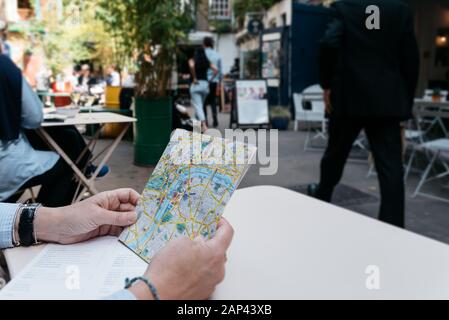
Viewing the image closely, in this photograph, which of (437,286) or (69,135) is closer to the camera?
(437,286)

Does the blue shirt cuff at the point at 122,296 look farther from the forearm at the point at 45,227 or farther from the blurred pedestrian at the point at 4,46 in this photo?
the blurred pedestrian at the point at 4,46

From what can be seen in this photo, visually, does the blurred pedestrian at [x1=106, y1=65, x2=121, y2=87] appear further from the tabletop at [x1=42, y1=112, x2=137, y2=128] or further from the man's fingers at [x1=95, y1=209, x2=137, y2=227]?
the man's fingers at [x1=95, y1=209, x2=137, y2=227]

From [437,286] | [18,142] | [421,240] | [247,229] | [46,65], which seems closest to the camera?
[437,286]

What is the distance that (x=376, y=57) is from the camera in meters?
2.89

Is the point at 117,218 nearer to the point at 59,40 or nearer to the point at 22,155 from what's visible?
the point at 22,155

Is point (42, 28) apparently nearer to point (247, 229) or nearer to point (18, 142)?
point (18, 142)

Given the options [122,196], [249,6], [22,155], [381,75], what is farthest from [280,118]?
[249,6]

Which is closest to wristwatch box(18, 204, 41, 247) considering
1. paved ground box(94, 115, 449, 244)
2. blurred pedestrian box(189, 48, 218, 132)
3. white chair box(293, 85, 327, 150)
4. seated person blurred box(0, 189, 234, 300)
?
seated person blurred box(0, 189, 234, 300)

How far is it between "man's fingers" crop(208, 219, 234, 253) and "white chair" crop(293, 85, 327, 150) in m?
6.62

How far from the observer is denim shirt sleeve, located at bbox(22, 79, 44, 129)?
9.04ft

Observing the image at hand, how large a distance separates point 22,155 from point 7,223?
1786mm

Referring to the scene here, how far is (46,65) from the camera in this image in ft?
49.3
